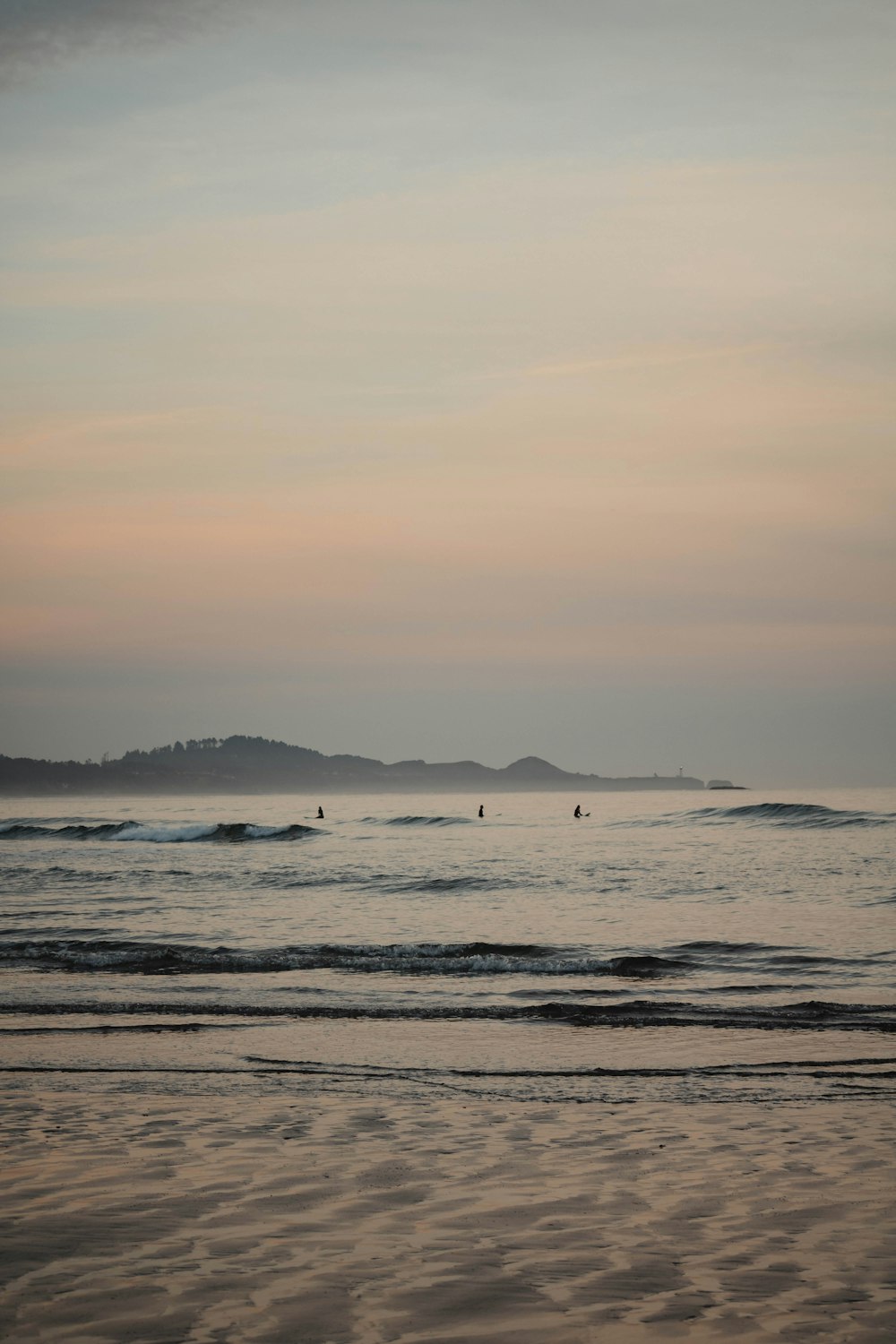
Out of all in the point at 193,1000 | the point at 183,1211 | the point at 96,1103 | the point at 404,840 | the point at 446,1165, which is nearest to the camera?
the point at 183,1211

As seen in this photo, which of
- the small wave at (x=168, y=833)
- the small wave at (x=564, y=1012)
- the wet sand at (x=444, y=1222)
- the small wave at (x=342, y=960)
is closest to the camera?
the wet sand at (x=444, y=1222)

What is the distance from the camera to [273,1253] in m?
6.09

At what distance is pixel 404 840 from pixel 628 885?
29.2m

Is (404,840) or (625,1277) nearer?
(625,1277)

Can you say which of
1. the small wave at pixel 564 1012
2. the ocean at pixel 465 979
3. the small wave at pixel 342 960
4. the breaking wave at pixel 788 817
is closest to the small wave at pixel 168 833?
the breaking wave at pixel 788 817

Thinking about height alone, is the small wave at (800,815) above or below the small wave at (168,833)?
above

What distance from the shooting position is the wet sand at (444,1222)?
5289 mm

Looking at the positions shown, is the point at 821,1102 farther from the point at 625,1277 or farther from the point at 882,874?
the point at 882,874

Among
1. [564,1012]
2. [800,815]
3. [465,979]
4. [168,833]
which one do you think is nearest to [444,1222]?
[564,1012]

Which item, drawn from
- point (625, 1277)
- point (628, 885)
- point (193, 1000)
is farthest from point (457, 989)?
point (628, 885)

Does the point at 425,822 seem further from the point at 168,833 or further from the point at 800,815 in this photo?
the point at 800,815

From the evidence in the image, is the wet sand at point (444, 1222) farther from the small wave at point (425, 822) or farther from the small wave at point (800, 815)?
the small wave at point (425, 822)

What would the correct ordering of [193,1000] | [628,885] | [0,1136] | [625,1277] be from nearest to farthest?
1. [625,1277]
2. [0,1136]
3. [193,1000]
4. [628,885]

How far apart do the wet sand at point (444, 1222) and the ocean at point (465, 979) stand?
109 centimetres
